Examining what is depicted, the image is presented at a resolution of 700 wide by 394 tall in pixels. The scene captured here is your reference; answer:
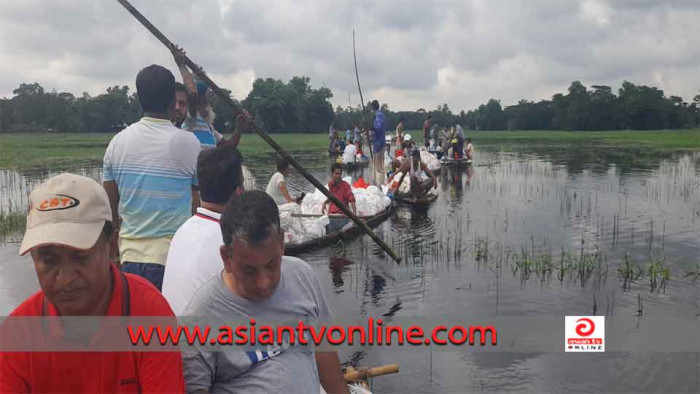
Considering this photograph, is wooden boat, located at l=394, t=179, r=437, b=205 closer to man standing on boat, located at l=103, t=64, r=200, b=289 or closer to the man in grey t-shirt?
man standing on boat, located at l=103, t=64, r=200, b=289

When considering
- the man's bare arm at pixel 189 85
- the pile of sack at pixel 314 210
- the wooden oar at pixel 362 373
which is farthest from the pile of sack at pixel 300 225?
the wooden oar at pixel 362 373

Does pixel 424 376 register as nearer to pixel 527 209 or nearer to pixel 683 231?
pixel 683 231

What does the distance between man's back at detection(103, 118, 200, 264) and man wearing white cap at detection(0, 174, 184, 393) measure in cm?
157

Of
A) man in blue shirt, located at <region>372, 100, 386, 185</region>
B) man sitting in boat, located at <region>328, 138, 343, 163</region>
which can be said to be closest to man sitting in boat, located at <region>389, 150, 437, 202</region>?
man in blue shirt, located at <region>372, 100, 386, 185</region>

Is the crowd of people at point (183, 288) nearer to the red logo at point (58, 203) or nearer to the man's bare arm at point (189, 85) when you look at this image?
the red logo at point (58, 203)

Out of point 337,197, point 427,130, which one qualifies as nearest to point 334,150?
point 427,130

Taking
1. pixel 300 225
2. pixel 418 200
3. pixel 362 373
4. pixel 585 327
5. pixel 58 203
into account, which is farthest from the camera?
pixel 418 200

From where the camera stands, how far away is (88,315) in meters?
1.91

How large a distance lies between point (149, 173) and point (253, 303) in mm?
1586

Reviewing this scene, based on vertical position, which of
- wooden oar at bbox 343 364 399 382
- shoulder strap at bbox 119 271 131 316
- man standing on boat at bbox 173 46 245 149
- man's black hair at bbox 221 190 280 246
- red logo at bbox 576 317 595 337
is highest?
man standing on boat at bbox 173 46 245 149

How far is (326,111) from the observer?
75.9 metres

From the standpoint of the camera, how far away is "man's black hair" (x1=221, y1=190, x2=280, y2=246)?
222cm

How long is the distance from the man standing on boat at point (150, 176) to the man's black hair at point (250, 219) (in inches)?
54.4

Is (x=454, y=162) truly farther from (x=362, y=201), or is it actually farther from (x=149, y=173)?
(x=149, y=173)
